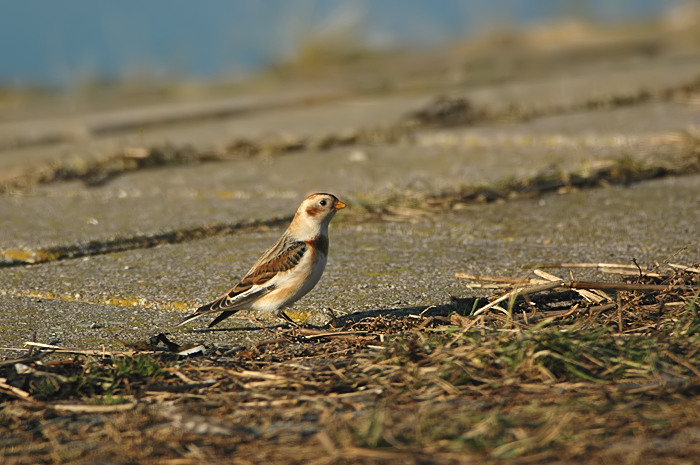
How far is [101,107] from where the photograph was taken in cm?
1088

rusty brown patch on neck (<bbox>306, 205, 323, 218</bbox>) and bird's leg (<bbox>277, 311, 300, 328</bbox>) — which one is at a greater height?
rusty brown patch on neck (<bbox>306, 205, 323, 218</bbox>)

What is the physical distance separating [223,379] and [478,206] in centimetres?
246

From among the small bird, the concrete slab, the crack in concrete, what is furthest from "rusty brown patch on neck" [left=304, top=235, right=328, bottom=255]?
the crack in concrete

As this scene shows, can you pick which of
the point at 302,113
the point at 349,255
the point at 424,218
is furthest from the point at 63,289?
the point at 302,113

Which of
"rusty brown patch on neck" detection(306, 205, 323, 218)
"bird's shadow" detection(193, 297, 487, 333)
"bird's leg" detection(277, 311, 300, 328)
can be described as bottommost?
"bird's leg" detection(277, 311, 300, 328)

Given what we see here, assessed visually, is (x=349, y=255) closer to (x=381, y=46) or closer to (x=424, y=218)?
(x=424, y=218)

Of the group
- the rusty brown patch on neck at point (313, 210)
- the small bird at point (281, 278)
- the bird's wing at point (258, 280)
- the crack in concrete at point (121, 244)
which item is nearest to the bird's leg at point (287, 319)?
the small bird at point (281, 278)

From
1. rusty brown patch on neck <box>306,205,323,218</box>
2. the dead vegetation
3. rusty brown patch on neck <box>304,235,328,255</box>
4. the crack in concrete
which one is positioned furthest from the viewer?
the crack in concrete

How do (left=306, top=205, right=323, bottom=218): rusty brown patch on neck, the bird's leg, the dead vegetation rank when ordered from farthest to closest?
1. (left=306, top=205, right=323, bottom=218): rusty brown patch on neck
2. the bird's leg
3. the dead vegetation

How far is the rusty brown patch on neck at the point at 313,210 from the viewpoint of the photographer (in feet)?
13.1

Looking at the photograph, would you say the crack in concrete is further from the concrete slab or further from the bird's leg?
the bird's leg

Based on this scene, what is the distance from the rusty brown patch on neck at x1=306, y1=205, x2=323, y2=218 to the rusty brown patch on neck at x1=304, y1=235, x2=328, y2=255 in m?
0.16

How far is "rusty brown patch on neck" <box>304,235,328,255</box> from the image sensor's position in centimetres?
375

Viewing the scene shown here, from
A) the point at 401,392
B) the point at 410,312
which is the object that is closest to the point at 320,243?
the point at 410,312
